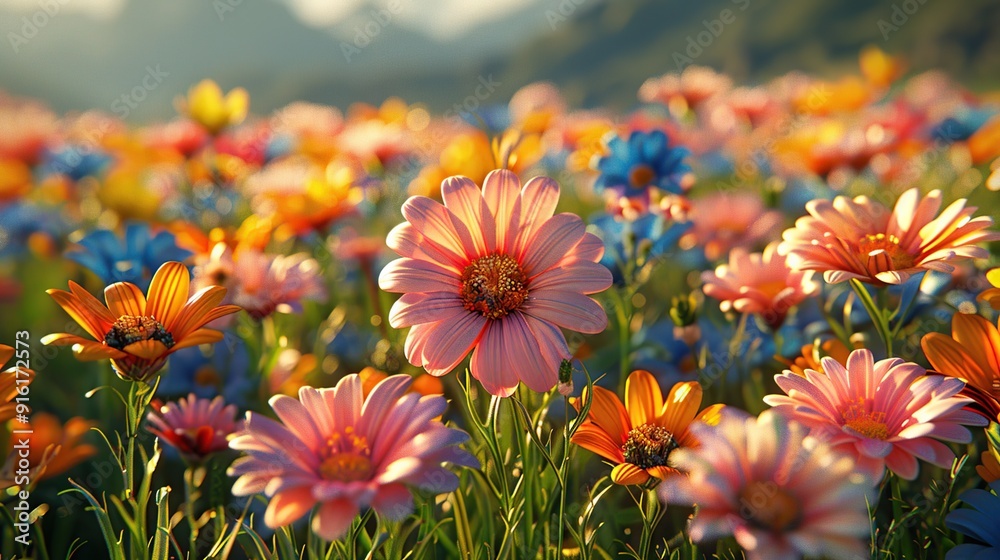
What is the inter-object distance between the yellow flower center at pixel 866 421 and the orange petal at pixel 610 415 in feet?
0.84

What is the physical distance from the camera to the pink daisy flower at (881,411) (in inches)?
27.8

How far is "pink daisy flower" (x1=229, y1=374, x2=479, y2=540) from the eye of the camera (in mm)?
626

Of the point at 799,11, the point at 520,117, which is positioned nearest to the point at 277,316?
the point at 520,117

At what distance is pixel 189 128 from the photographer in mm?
2629

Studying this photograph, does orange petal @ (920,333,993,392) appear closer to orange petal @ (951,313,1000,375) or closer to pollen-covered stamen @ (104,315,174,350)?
orange petal @ (951,313,1000,375)

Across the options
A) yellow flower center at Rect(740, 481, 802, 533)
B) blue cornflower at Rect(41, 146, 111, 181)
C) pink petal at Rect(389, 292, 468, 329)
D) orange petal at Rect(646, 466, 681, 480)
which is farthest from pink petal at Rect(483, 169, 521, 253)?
blue cornflower at Rect(41, 146, 111, 181)

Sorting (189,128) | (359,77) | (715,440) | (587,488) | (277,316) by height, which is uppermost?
(359,77)

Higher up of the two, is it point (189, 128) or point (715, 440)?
point (189, 128)

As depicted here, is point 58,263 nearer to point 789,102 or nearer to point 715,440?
point 715,440

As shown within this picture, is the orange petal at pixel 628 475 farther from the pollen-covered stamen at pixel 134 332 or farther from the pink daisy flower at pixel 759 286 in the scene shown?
the pollen-covered stamen at pixel 134 332

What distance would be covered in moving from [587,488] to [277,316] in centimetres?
87

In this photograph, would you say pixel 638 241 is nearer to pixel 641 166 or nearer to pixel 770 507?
pixel 641 166

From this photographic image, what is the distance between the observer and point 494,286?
0.89 m

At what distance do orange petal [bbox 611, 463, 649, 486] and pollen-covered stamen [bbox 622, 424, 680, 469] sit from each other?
0.14ft
